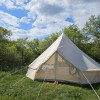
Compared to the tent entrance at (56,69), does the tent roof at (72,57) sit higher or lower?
higher

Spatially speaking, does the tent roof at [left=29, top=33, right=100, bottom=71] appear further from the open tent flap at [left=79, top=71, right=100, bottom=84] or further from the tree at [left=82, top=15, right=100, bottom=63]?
the tree at [left=82, top=15, right=100, bottom=63]

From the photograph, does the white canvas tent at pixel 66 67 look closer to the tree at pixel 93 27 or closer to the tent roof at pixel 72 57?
the tent roof at pixel 72 57

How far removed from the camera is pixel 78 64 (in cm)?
499

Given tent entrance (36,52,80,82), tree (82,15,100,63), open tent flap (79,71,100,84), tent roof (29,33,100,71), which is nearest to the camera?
open tent flap (79,71,100,84)

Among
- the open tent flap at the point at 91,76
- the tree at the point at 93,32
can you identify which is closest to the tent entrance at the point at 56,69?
the open tent flap at the point at 91,76

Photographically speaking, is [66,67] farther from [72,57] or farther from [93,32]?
[93,32]

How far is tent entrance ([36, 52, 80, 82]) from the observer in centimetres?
519

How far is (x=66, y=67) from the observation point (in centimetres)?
522

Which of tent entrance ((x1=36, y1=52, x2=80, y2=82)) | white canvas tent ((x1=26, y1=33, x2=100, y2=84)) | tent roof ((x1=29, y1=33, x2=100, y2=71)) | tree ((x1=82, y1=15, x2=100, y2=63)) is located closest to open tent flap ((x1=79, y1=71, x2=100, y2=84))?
white canvas tent ((x1=26, y1=33, x2=100, y2=84))

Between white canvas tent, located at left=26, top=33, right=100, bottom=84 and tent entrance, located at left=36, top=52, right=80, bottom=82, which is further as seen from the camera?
tent entrance, located at left=36, top=52, right=80, bottom=82

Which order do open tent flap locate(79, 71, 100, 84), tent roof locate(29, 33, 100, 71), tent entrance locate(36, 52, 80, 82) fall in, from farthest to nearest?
tent entrance locate(36, 52, 80, 82)
tent roof locate(29, 33, 100, 71)
open tent flap locate(79, 71, 100, 84)

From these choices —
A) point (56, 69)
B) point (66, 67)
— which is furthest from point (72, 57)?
point (56, 69)

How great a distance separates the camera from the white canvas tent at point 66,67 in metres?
4.85

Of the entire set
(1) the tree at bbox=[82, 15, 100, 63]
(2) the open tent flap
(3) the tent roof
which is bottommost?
(2) the open tent flap
